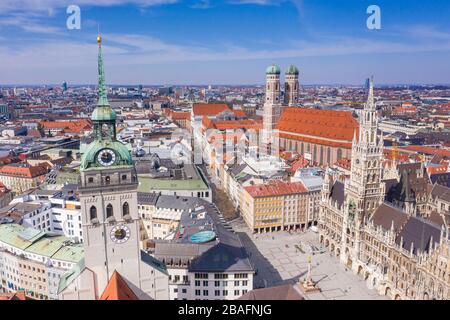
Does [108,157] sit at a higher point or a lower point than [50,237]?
higher

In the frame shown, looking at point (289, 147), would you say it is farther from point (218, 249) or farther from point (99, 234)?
point (99, 234)

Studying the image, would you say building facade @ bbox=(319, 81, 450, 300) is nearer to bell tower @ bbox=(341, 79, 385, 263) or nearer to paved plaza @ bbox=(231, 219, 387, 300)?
bell tower @ bbox=(341, 79, 385, 263)

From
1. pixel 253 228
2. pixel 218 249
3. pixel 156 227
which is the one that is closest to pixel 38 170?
pixel 156 227

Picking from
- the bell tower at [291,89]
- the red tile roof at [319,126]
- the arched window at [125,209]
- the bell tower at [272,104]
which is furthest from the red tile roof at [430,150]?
the arched window at [125,209]

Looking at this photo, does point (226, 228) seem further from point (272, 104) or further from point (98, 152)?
point (272, 104)

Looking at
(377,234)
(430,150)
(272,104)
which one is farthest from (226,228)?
(430,150)
